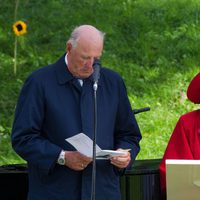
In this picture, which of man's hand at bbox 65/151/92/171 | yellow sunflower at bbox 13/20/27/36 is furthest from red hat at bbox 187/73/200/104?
yellow sunflower at bbox 13/20/27/36

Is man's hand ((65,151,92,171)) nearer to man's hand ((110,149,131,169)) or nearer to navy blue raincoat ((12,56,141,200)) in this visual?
navy blue raincoat ((12,56,141,200))

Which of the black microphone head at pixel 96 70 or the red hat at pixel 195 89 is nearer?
the black microphone head at pixel 96 70

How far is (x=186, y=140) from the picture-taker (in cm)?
615

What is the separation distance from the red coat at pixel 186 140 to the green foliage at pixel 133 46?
12.2 ft

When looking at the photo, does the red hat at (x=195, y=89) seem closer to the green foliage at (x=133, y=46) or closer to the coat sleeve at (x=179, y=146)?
the coat sleeve at (x=179, y=146)

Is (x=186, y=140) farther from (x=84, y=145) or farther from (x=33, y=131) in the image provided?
(x=33, y=131)

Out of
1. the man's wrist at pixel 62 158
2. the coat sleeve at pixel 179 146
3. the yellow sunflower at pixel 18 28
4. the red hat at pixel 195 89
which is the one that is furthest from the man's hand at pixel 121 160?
the yellow sunflower at pixel 18 28

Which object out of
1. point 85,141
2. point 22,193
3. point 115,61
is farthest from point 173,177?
point 115,61

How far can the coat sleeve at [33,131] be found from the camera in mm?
5605

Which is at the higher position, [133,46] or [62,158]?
[133,46]

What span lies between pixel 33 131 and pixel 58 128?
0.16 metres

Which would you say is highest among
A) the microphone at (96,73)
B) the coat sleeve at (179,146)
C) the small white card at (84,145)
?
the microphone at (96,73)

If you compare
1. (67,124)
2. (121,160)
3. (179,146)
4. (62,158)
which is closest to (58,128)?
(67,124)

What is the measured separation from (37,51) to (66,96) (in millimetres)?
5831
